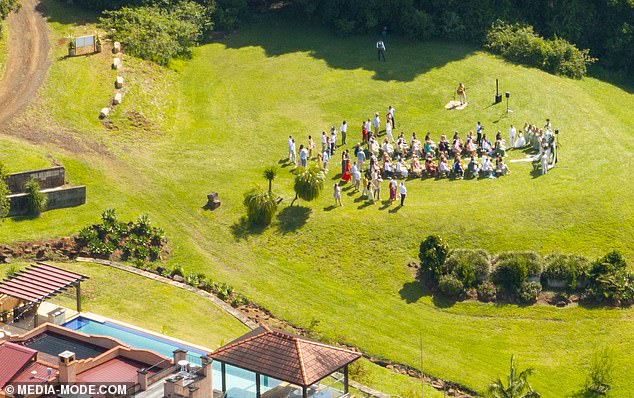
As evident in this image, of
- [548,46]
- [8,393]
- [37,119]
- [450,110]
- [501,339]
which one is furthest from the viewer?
[548,46]

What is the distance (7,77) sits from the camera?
7875cm

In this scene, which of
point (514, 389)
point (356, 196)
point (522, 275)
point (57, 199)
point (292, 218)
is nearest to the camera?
point (514, 389)

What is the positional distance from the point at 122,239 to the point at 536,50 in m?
35.2

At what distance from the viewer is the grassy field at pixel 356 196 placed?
62000 mm

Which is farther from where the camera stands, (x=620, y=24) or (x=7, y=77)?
(x=620, y=24)

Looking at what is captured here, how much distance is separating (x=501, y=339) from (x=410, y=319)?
14.6ft

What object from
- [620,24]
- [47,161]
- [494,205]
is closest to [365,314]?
[494,205]

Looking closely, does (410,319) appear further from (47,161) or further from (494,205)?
(47,161)

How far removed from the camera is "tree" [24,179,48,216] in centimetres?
6656

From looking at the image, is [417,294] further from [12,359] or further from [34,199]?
[12,359]

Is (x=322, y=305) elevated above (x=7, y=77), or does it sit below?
below

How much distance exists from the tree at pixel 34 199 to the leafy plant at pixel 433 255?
19.5 metres

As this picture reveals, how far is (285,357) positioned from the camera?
47.4m

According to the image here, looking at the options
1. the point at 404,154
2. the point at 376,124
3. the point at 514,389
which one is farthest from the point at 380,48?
the point at 514,389
